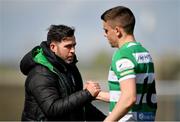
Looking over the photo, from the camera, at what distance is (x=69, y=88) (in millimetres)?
4918

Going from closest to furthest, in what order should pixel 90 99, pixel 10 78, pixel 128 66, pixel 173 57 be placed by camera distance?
pixel 128 66 → pixel 90 99 → pixel 10 78 → pixel 173 57

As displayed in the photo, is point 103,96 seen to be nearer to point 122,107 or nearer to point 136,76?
point 136,76

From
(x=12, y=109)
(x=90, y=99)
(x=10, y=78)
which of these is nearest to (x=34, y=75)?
(x=90, y=99)

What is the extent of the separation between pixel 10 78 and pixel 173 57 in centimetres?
801

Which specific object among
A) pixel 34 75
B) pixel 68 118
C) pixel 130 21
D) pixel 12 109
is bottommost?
pixel 12 109

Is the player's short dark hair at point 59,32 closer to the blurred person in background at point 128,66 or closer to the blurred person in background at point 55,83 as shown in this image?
the blurred person in background at point 55,83

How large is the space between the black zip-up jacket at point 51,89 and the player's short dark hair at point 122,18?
63cm

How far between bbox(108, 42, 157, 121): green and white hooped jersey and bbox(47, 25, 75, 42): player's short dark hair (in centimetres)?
64

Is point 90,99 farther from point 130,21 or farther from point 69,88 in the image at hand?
point 130,21

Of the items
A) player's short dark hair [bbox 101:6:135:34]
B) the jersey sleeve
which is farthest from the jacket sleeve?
player's short dark hair [bbox 101:6:135:34]

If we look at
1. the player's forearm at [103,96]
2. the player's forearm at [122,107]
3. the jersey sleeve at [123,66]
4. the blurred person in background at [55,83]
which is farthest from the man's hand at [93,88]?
the player's forearm at [122,107]

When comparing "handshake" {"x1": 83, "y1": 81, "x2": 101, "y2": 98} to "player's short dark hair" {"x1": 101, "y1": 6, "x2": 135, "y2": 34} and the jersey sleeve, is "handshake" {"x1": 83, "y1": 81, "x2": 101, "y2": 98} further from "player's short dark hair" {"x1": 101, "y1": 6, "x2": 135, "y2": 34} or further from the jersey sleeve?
"player's short dark hair" {"x1": 101, "y1": 6, "x2": 135, "y2": 34}

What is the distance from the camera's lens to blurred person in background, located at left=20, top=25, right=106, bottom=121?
476cm

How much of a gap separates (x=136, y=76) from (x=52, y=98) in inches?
28.6
